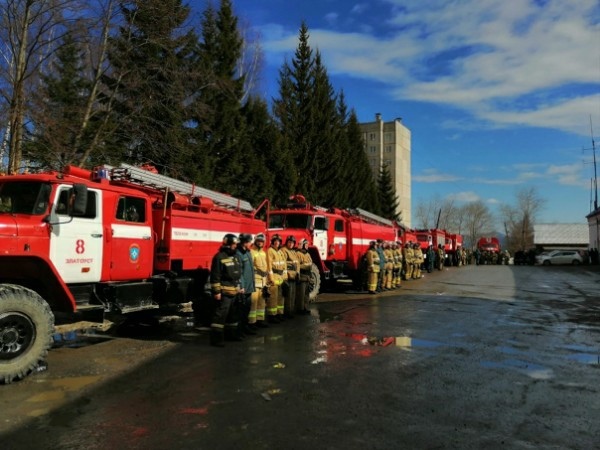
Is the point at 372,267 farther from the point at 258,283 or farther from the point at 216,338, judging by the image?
the point at 216,338

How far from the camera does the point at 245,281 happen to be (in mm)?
8984

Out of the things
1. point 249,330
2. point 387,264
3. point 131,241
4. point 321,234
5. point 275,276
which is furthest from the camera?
point 387,264

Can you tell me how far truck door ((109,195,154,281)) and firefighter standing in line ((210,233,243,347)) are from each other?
1421 mm

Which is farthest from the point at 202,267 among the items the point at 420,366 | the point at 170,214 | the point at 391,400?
the point at 391,400

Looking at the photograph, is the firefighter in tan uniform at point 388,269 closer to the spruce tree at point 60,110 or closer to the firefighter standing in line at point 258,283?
the firefighter standing in line at point 258,283

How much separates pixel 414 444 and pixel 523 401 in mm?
1885

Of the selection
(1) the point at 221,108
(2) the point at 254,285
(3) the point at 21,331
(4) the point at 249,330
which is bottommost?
(4) the point at 249,330

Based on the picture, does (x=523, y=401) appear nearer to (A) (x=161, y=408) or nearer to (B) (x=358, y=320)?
(A) (x=161, y=408)

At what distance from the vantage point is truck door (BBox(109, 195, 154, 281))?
8.46 m

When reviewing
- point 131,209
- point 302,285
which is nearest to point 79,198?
point 131,209

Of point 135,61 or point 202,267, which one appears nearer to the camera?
point 202,267

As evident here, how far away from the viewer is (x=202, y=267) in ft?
34.9

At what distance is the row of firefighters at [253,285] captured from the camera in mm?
8414

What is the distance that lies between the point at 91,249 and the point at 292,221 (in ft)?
29.5
